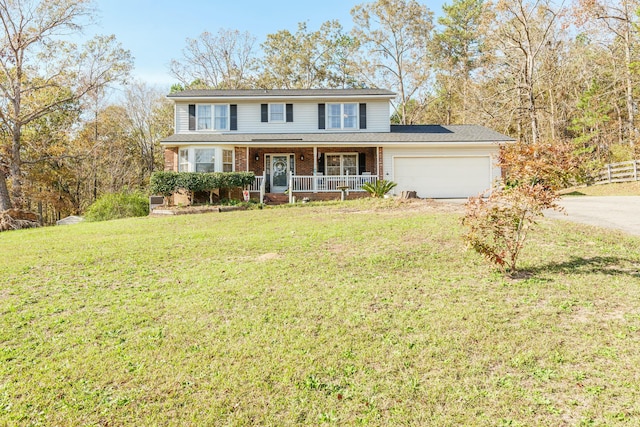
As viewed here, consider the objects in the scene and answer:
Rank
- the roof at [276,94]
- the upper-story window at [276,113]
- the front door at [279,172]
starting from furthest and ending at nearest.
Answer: the upper-story window at [276,113] → the front door at [279,172] → the roof at [276,94]

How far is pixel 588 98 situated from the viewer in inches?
946

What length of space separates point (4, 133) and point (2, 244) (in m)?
17.0

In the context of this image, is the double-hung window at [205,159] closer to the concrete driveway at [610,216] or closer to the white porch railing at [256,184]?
the white porch railing at [256,184]

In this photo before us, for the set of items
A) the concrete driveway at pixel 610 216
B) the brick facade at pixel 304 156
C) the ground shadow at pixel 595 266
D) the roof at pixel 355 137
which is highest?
the roof at pixel 355 137

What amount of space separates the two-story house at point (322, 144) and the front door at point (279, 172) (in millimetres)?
50

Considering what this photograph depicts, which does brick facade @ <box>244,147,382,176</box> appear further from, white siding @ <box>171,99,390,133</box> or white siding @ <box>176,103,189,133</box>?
white siding @ <box>176,103,189,133</box>

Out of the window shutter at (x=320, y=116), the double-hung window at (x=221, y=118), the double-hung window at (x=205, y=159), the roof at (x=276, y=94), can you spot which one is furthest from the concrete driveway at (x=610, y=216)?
the double-hung window at (x=221, y=118)

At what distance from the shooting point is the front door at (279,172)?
62.6 ft

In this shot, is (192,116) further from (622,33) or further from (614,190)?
(622,33)

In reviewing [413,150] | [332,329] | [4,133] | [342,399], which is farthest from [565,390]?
[4,133]

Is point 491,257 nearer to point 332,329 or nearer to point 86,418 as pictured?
point 332,329

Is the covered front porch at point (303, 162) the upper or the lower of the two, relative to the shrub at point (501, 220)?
upper

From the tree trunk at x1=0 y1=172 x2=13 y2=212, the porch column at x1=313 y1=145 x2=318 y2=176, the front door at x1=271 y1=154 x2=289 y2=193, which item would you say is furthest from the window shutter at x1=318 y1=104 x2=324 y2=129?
Result: the tree trunk at x1=0 y1=172 x2=13 y2=212

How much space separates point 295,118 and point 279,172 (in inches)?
114
